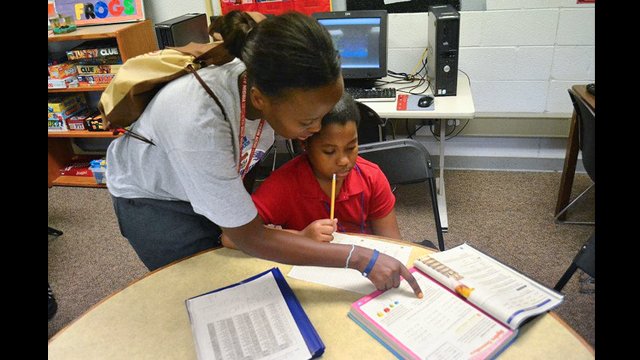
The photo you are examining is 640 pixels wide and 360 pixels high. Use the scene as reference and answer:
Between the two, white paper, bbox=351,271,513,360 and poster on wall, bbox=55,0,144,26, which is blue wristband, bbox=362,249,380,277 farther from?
poster on wall, bbox=55,0,144,26

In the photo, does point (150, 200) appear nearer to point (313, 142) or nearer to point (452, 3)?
point (313, 142)

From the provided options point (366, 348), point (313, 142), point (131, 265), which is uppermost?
point (313, 142)

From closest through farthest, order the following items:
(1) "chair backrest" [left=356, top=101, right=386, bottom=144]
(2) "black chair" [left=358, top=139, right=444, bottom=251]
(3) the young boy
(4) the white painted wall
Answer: (3) the young boy, (2) "black chair" [left=358, top=139, right=444, bottom=251], (1) "chair backrest" [left=356, top=101, right=386, bottom=144], (4) the white painted wall

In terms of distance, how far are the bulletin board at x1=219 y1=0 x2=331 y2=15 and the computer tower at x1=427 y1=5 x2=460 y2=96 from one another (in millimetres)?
673

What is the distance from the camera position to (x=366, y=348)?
34.1 inches

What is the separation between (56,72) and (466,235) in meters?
2.75

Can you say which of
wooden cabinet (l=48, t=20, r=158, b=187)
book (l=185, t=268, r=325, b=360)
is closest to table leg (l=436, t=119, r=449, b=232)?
book (l=185, t=268, r=325, b=360)

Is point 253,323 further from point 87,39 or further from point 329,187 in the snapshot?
point 87,39

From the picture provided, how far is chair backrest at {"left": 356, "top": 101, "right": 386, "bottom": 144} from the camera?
2.05 meters

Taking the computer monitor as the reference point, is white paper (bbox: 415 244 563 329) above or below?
below

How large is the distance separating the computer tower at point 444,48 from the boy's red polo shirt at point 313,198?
112 centimetres

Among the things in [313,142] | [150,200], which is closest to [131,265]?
[150,200]

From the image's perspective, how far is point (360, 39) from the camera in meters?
2.44
